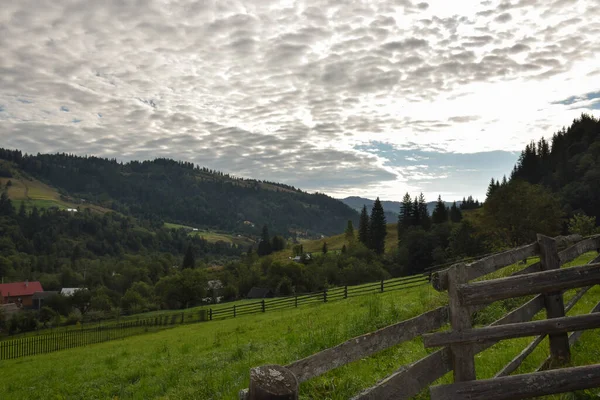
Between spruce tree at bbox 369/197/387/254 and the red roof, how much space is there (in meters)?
107

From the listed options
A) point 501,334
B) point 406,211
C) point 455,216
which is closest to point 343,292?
point 501,334

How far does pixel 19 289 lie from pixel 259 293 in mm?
87615

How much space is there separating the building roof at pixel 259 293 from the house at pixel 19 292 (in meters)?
79.9

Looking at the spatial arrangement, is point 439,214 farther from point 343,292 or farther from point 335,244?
point 335,244

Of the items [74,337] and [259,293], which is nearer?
[74,337]

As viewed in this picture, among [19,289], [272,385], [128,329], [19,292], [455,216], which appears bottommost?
[19,292]

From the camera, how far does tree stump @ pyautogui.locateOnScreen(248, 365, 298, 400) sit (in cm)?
305

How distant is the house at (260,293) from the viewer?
8925 centimetres

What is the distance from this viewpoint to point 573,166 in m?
102

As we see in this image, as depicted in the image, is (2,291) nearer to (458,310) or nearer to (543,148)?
(458,310)

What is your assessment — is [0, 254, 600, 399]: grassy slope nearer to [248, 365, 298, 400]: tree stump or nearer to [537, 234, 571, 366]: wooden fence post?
[537, 234, 571, 366]: wooden fence post

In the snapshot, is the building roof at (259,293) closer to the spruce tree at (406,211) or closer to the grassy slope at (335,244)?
the spruce tree at (406,211)

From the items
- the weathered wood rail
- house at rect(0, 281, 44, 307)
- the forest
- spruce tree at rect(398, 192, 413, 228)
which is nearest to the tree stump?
the weathered wood rail

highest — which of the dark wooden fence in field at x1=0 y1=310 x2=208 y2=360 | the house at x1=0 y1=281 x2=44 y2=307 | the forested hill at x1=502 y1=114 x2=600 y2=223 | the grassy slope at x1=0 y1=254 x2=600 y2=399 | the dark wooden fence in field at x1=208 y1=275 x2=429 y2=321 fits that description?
the forested hill at x1=502 y1=114 x2=600 y2=223
